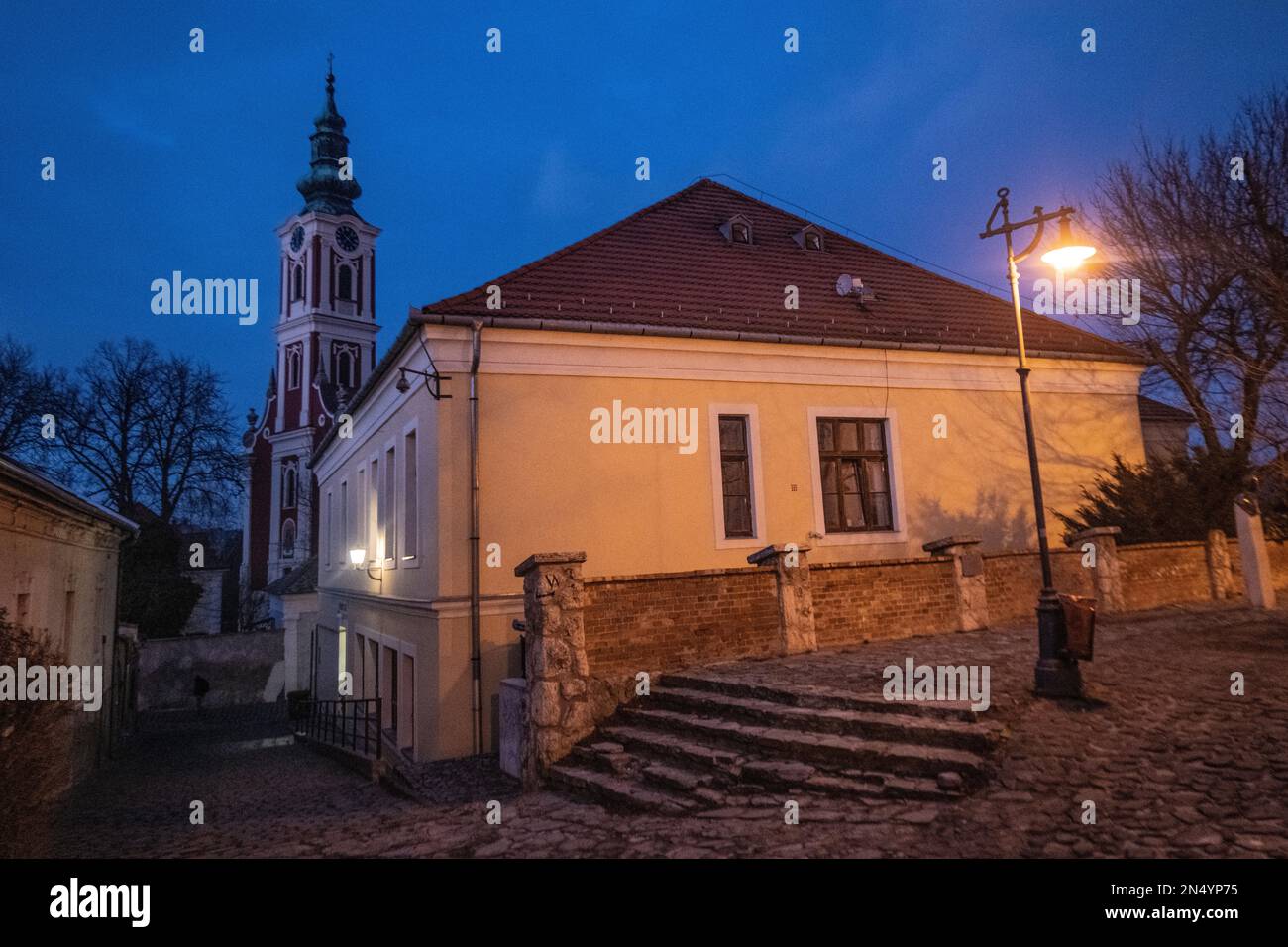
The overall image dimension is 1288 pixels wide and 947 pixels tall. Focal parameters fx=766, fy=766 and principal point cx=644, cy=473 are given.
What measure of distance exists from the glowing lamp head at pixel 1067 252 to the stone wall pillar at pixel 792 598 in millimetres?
4454

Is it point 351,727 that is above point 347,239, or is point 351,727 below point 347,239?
below

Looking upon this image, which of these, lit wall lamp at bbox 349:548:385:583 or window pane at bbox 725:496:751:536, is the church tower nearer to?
lit wall lamp at bbox 349:548:385:583

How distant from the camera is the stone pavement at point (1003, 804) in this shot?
492cm

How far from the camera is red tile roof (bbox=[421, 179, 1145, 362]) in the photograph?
13.0 meters

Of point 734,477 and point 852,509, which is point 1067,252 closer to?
point 734,477

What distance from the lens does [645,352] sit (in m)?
13.2

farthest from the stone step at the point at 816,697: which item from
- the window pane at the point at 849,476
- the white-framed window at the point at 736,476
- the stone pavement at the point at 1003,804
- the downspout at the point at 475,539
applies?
the window pane at the point at 849,476

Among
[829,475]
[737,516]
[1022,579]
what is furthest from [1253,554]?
[737,516]

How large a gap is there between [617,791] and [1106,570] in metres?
10.1

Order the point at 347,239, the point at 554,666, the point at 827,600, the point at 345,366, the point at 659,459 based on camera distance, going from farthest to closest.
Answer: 1. the point at 347,239
2. the point at 345,366
3. the point at 659,459
4. the point at 827,600
5. the point at 554,666

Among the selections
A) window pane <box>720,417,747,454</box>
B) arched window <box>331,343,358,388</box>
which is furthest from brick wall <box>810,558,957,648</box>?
arched window <box>331,343,358,388</box>

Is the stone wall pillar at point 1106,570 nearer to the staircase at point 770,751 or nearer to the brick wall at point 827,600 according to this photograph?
the brick wall at point 827,600

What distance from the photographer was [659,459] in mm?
13094
